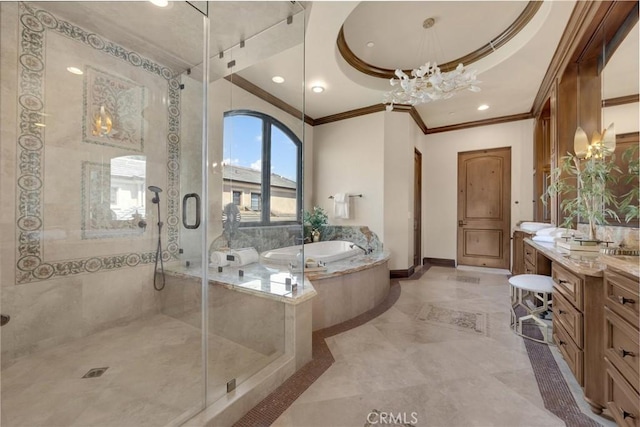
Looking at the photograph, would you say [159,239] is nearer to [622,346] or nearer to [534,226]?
[622,346]

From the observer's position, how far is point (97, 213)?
233 cm

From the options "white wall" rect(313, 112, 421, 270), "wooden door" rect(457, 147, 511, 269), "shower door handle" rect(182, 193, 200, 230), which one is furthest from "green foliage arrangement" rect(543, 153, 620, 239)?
"shower door handle" rect(182, 193, 200, 230)

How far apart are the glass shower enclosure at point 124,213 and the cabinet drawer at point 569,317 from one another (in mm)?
1802

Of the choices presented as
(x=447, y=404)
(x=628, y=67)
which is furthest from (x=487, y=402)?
(x=628, y=67)

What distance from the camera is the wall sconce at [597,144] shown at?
6.40 ft

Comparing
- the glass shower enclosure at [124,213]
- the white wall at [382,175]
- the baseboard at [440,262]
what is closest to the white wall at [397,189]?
the white wall at [382,175]

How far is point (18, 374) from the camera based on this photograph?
1665 millimetres

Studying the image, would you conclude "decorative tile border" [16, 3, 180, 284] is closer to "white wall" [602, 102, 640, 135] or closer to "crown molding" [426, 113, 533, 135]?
"white wall" [602, 102, 640, 135]

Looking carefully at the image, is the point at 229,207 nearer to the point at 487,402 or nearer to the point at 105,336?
the point at 105,336

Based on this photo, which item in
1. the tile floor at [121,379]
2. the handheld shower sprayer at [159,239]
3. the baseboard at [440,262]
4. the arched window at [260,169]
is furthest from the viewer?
the baseboard at [440,262]

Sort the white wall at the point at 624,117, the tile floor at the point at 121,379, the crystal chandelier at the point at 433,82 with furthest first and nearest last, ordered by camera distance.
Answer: the crystal chandelier at the point at 433,82 → the white wall at the point at 624,117 → the tile floor at the point at 121,379

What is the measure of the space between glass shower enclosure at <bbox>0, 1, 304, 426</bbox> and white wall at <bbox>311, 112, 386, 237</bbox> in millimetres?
1700

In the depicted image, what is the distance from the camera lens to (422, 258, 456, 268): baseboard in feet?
16.7

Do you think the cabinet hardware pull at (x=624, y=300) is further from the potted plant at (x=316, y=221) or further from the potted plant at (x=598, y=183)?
the potted plant at (x=316, y=221)
